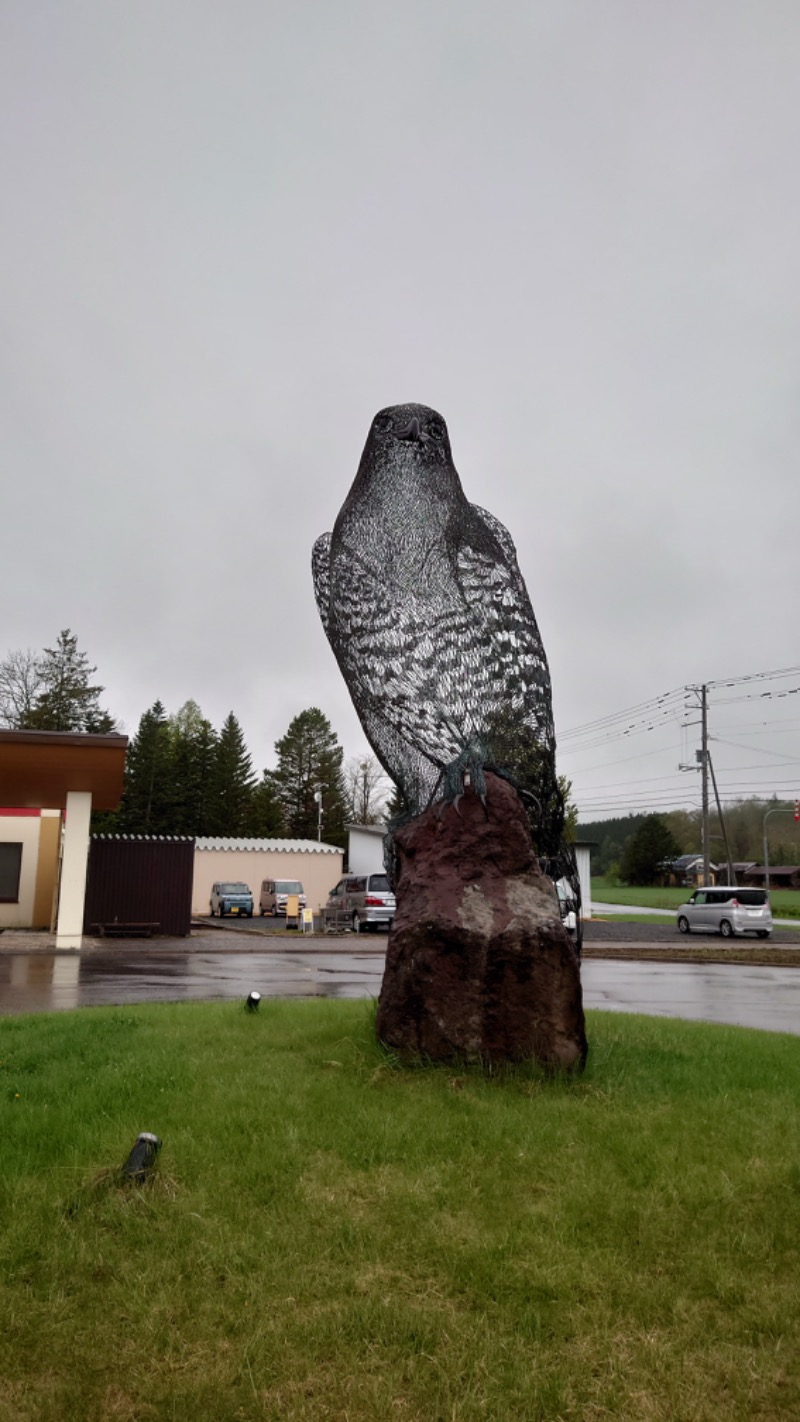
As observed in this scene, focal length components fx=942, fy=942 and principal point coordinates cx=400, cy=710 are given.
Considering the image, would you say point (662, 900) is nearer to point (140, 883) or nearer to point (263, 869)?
point (263, 869)

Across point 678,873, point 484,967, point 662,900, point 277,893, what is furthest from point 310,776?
point 484,967

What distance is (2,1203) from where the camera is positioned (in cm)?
352

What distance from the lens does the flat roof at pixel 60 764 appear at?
656 inches

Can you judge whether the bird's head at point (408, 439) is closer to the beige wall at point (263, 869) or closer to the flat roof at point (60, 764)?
the flat roof at point (60, 764)

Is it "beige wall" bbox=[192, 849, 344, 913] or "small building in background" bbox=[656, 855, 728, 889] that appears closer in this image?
"beige wall" bbox=[192, 849, 344, 913]

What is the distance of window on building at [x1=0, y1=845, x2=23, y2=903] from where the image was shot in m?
25.8

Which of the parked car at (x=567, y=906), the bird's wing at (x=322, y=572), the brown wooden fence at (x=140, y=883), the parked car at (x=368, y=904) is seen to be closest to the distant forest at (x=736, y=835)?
the parked car at (x=368, y=904)

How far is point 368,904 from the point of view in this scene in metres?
24.6

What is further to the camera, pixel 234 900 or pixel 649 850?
pixel 649 850

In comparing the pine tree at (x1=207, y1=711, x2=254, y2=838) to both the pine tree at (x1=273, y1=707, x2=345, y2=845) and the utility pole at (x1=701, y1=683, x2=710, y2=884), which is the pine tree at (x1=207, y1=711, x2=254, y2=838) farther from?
the utility pole at (x1=701, y1=683, x2=710, y2=884)

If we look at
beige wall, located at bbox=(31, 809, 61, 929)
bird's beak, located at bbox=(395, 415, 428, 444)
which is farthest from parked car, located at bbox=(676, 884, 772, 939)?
bird's beak, located at bbox=(395, 415, 428, 444)

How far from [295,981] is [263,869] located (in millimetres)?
25009

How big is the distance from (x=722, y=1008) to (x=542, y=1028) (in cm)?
651

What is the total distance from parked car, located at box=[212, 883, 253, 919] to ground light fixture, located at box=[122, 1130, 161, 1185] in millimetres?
30162
